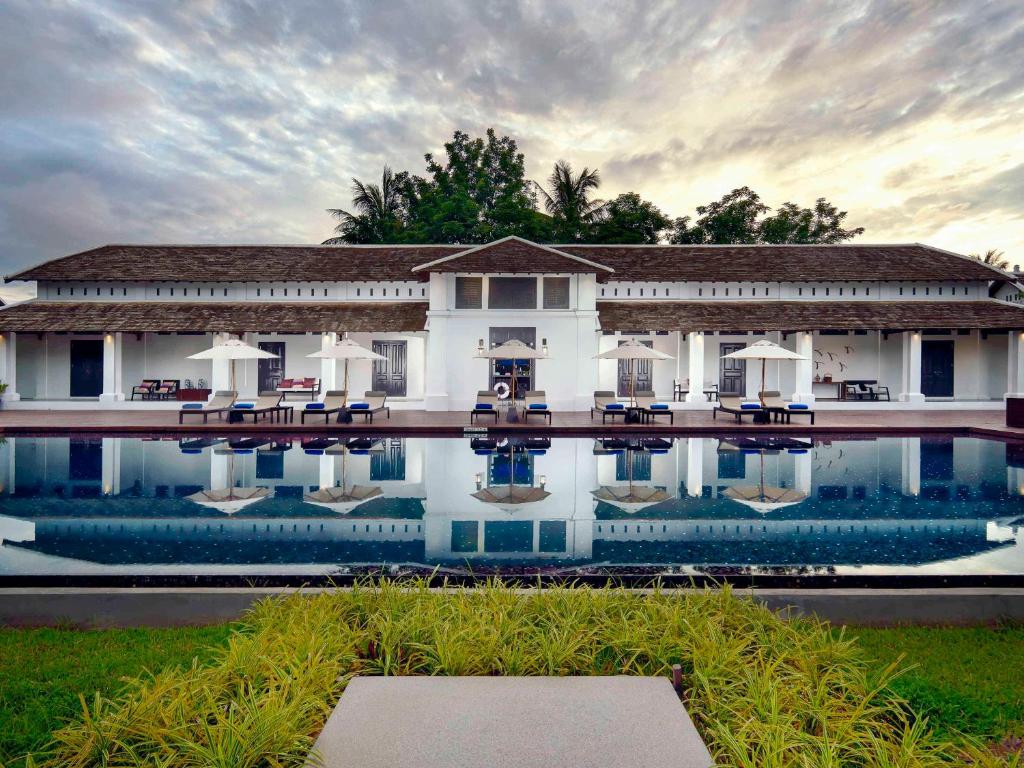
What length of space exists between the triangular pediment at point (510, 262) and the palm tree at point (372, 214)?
17.7 metres

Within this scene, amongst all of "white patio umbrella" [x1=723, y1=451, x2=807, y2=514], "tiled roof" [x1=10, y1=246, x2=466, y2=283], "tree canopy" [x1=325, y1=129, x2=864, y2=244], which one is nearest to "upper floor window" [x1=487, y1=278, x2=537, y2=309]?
"tiled roof" [x1=10, y1=246, x2=466, y2=283]

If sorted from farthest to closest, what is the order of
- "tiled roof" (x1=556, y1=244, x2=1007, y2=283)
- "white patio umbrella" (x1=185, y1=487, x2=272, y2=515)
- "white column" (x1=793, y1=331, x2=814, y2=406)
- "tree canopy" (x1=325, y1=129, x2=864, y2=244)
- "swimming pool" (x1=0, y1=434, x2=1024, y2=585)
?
"tree canopy" (x1=325, y1=129, x2=864, y2=244) < "tiled roof" (x1=556, y1=244, x2=1007, y2=283) < "white column" (x1=793, y1=331, x2=814, y2=406) < "white patio umbrella" (x1=185, y1=487, x2=272, y2=515) < "swimming pool" (x1=0, y1=434, x2=1024, y2=585)

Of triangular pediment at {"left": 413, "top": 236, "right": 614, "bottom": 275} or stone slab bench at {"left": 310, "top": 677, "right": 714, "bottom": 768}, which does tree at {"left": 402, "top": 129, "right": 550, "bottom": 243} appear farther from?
stone slab bench at {"left": 310, "top": 677, "right": 714, "bottom": 768}

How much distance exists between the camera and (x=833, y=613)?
4383mm

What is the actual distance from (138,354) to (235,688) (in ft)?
80.5

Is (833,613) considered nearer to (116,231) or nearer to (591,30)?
(591,30)

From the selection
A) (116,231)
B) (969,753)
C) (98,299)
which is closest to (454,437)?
(969,753)

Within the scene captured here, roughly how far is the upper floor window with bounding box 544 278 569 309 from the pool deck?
4.39m

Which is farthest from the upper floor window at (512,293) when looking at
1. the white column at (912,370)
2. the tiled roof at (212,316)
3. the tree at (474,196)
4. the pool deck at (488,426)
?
the white column at (912,370)

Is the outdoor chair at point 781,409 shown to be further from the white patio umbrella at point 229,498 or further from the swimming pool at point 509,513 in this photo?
the white patio umbrella at point 229,498

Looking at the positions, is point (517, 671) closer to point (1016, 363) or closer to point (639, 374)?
point (639, 374)

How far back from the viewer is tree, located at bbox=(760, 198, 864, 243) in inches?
1406

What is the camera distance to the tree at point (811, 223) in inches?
1406

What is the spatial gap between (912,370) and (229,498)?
77.3 ft
